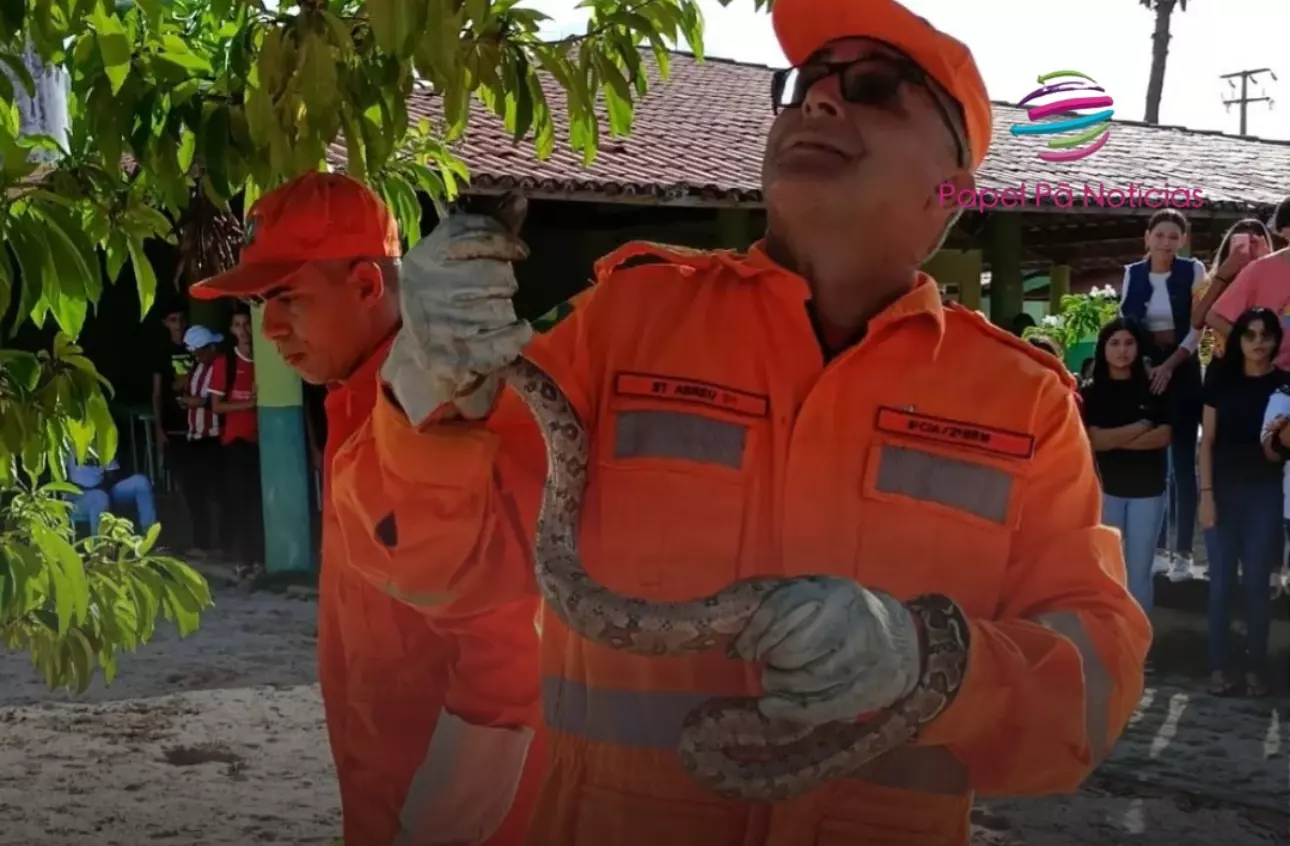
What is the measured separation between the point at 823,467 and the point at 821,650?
0.20m

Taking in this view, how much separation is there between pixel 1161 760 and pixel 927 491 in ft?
9.77

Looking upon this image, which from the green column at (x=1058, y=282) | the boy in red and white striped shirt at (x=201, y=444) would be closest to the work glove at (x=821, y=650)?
the boy in red and white striped shirt at (x=201, y=444)

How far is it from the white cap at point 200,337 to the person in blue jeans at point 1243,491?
366 cm

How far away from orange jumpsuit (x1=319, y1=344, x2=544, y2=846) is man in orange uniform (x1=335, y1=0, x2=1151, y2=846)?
32cm

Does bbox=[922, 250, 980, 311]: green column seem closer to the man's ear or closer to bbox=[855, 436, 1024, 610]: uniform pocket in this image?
the man's ear

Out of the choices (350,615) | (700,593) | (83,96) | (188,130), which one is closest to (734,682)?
(700,593)

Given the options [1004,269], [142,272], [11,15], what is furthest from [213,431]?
[11,15]

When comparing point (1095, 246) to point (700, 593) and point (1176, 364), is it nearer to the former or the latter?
point (1176, 364)

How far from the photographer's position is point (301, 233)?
1312 mm

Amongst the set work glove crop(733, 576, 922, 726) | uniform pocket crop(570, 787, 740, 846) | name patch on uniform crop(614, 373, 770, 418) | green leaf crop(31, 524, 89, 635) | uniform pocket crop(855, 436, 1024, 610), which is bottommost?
uniform pocket crop(570, 787, 740, 846)

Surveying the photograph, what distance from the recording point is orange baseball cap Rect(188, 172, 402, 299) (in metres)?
1.31

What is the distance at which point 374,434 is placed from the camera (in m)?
0.99

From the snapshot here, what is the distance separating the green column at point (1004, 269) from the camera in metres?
5.60

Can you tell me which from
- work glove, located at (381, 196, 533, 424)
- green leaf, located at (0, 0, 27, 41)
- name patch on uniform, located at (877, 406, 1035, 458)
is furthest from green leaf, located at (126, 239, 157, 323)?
name patch on uniform, located at (877, 406, 1035, 458)
